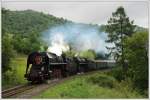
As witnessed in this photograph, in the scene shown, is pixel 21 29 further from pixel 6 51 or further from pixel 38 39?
pixel 6 51

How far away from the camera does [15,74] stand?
16781 millimetres

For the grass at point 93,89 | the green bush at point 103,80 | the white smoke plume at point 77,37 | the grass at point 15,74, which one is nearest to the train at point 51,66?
the grass at point 15,74

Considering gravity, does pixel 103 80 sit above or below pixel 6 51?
below

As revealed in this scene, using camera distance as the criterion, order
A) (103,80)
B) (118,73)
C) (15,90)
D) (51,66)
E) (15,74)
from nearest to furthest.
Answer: (15,90)
(15,74)
(118,73)
(103,80)
(51,66)

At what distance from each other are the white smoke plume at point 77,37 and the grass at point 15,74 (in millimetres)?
1361

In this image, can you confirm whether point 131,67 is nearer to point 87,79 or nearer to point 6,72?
point 87,79

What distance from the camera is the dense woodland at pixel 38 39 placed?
1574 centimetres

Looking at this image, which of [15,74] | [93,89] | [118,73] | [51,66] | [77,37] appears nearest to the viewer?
[93,89]

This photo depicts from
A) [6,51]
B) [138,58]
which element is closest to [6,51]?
[6,51]

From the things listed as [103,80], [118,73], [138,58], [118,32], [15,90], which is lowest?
[15,90]

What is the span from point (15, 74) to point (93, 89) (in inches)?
112

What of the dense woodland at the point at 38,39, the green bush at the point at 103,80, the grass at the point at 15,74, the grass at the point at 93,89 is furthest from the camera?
the green bush at the point at 103,80

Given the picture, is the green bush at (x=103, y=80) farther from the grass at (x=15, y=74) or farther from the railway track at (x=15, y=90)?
the grass at (x=15, y=74)

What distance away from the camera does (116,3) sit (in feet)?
50.3
